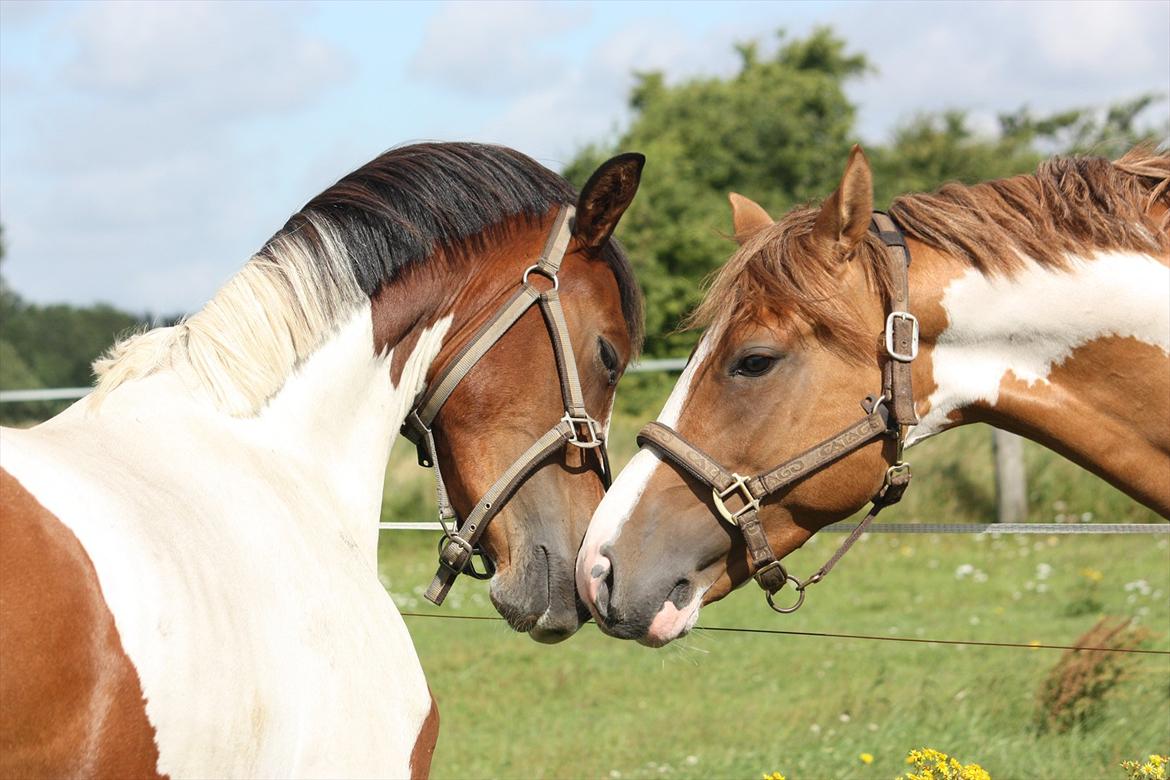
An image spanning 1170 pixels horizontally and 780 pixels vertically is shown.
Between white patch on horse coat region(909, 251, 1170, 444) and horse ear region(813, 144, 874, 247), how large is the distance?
0.26 m

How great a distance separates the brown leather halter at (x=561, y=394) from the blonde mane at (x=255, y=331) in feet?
1.04

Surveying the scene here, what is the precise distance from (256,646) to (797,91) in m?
32.1

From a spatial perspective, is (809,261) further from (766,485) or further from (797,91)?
(797,91)

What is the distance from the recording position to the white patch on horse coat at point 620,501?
8.66ft

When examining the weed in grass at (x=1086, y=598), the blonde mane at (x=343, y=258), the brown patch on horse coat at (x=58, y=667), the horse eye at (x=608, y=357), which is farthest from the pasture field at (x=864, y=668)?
the brown patch on horse coat at (x=58, y=667)

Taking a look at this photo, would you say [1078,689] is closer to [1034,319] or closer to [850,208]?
[1034,319]

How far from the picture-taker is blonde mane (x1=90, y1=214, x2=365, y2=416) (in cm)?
238

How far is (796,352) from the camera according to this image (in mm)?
2678

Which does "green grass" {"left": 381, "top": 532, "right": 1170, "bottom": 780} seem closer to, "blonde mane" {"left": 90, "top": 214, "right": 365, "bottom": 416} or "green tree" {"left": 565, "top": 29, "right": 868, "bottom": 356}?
"blonde mane" {"left": 90, "top": 214, "right": 365, "bottom": 416}

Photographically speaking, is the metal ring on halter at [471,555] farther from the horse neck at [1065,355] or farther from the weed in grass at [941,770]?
the weed in grass at [941,770]

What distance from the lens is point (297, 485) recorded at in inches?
94.6

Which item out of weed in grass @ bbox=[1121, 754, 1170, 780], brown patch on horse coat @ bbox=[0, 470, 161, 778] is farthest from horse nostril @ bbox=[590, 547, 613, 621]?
weed in grass @ bbox=[1121, 754, 1170, 780]

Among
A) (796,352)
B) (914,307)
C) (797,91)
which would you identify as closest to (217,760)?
(796,352)

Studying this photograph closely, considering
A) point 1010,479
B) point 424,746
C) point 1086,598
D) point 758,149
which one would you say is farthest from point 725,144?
point 424,746
